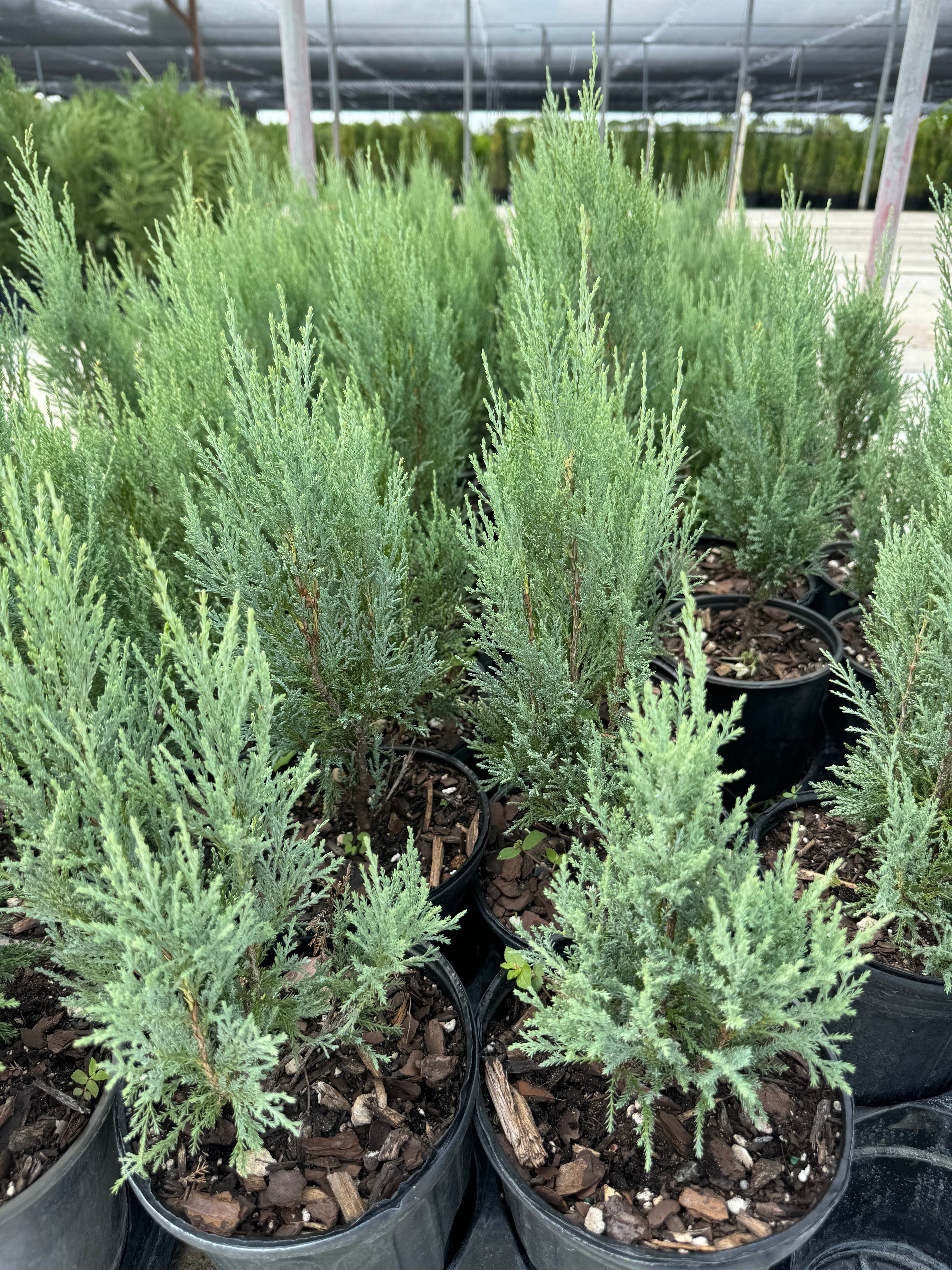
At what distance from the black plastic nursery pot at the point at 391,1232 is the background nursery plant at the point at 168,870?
14 centimetres

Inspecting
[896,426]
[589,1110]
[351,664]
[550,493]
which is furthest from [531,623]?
[896,426]

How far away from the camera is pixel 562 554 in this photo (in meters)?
1.92

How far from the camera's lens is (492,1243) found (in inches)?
65.9

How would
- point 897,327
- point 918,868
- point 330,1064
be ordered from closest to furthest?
point 330,1064, point 918,868, point 897,327

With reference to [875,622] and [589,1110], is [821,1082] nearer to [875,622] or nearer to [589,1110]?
[589,1110]

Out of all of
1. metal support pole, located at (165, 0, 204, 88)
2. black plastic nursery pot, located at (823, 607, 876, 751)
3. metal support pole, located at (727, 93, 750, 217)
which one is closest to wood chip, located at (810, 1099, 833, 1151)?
black plastic nursery pot, located at (823, 607, 876, 751)

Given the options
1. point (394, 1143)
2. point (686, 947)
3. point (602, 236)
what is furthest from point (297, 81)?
point (394, 1143)

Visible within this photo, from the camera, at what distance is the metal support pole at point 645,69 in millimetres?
12133

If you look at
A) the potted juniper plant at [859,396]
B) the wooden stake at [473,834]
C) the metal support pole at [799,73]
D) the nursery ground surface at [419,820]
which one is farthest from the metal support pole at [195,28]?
the wooden stake at [473,834]

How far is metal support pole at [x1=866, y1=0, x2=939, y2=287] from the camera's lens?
4.69 m

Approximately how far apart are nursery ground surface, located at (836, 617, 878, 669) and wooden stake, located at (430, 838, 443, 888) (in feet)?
5.61

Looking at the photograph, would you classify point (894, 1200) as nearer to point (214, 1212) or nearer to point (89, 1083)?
point (214, 1212)

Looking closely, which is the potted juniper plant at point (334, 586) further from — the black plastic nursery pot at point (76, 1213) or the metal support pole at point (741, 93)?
the metal support pole at point (741, 93)

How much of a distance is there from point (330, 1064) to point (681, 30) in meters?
15.2
